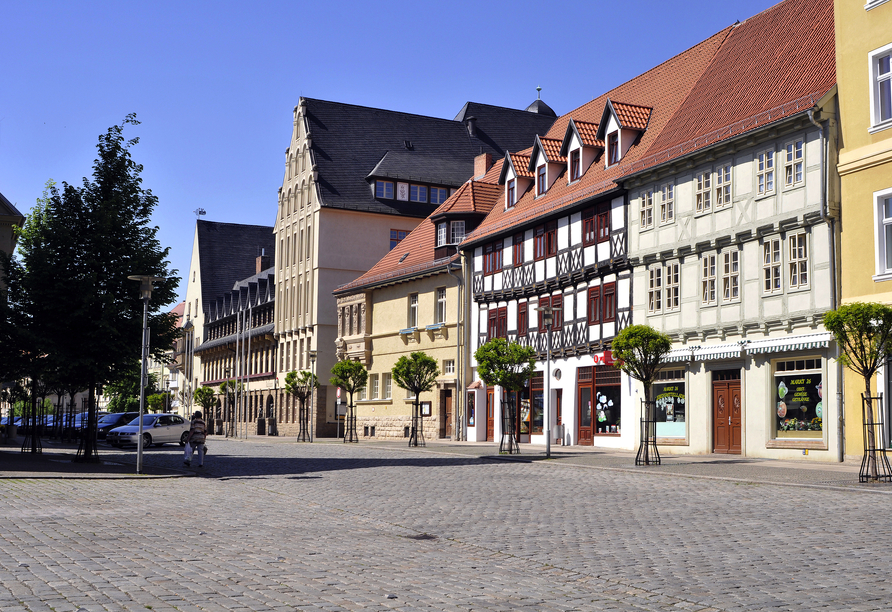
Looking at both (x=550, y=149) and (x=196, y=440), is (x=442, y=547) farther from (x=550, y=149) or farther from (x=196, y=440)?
(x=550, y=149)

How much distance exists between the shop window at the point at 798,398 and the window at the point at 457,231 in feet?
76.0

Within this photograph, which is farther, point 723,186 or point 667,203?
point 667,203

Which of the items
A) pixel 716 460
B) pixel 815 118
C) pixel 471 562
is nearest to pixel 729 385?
pixel 716 460

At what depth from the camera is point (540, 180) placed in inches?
1684

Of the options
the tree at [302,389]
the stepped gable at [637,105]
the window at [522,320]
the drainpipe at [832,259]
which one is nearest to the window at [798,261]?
the drainpipe at [832,259]

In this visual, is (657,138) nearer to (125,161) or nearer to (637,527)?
(125,161)

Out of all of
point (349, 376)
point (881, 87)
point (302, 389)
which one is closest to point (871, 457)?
point (881, 87)

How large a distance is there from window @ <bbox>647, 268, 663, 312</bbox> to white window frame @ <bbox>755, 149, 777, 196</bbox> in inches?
209

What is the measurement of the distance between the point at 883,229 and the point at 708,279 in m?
6.71

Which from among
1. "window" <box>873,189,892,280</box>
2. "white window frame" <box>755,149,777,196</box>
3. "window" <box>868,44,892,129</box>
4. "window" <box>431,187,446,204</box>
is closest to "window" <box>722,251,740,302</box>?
"white window frame" <box>755,149,777,196</box>

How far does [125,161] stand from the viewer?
28000 mm

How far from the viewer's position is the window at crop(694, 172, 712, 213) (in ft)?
101

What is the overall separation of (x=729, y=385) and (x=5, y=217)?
102 ft

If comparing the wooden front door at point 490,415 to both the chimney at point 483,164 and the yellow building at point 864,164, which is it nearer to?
the chimney at point 483,164
